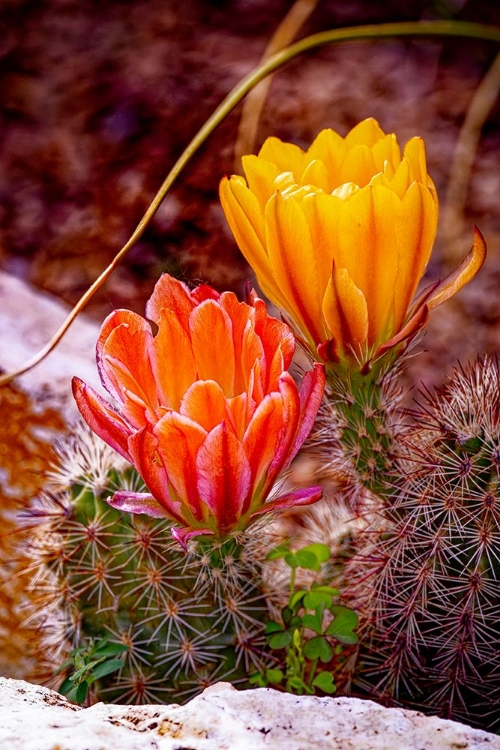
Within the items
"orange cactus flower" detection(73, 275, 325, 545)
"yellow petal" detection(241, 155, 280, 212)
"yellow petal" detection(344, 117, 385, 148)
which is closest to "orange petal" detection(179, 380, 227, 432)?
"orange cactus flower" detection(73, 275, 325, 545)

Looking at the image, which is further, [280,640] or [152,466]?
[280,640]

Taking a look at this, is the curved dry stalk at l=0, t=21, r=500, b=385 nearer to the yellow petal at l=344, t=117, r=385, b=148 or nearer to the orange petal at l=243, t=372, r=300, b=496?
the yellow petal at l=344, t=117, r=385, b=148

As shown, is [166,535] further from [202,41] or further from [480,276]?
[202,41]

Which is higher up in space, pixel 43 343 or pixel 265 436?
pixel 43 343

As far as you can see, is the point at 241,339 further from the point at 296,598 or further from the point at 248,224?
the point at 296,598

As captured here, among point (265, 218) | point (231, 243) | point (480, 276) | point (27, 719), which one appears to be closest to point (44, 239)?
point (231, 243)

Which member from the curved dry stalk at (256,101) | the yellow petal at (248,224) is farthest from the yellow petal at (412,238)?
the curved dry stalk at (256,101)

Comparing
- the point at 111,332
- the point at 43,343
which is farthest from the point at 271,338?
→ the point at 43,343
